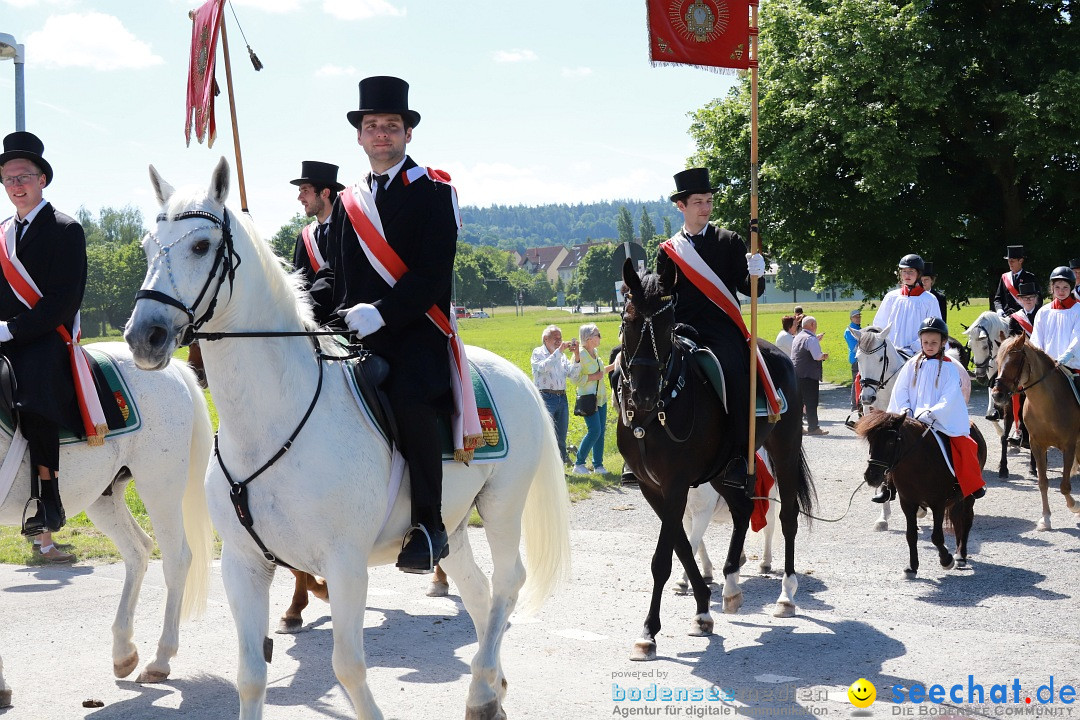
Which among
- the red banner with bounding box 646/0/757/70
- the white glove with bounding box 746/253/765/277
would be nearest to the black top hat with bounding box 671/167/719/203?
the white glove with bounding box 746/253/765/277

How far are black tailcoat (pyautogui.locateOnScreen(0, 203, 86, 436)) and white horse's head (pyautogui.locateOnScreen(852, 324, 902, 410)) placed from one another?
31.9 feet

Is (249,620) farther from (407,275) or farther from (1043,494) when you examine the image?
(1043,494)

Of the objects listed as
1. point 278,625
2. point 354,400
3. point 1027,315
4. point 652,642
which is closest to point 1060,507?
point 1027,315

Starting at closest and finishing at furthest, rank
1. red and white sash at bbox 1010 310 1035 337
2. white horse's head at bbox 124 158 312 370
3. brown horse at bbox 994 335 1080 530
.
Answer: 1. white horse's head at bbox 124 158 312 370
2. brown horse at bbox 994 335 1080 530
3. red and white sash at bbox 1010 310 1035 337

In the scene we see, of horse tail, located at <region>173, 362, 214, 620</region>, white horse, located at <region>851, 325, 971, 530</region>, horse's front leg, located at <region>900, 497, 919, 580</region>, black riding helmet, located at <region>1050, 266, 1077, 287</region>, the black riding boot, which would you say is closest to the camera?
horse tail, located at <region>173, 362, 214, 620</region>

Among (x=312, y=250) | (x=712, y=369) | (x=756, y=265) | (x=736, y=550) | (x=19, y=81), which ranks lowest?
(x=736, y=550)

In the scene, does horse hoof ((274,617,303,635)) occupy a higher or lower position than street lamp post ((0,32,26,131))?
lower

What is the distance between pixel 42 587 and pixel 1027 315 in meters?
13.7

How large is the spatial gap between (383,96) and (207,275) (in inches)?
57.9

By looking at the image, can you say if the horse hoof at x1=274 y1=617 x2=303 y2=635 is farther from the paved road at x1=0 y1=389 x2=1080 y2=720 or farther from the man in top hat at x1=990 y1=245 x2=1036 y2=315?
the man in top hat at x1=990 y1=245 x2=1036 y2=315

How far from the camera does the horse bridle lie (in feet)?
13.6

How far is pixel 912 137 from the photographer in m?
25.2

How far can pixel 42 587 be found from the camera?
9133mm

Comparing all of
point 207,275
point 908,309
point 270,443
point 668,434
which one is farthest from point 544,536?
point 908,309
